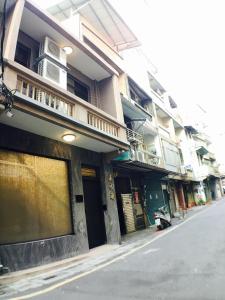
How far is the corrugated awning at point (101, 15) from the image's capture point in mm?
13334

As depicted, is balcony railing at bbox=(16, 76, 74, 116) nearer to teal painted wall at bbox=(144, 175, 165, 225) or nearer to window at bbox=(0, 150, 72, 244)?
window at bbox=(0, 150, 72, 244)

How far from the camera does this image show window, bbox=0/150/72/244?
6.65 m

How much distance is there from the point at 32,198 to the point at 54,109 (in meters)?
2.60

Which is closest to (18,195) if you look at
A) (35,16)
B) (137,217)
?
(35,16)

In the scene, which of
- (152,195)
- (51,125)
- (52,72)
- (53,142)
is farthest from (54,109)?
(152,195)

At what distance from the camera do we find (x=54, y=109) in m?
7.07

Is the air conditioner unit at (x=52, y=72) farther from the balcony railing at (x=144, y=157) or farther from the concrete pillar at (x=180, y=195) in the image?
the concrete pillar at (x=180, y=195)

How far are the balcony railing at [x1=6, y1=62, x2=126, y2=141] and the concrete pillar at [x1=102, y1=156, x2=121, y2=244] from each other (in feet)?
5.42

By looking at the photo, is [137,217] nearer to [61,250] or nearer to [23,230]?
[61,250]

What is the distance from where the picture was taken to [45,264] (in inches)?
273

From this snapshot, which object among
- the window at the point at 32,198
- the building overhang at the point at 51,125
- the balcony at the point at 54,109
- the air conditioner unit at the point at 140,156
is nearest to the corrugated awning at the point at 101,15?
the balcony at the point at 54,109

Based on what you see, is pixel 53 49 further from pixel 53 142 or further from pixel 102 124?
pixel 53 142

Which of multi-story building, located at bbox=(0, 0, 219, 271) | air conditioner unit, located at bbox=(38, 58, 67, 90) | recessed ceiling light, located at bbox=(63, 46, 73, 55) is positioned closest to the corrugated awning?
multi-story building, located at bbox=(0, 0, 219, 271)

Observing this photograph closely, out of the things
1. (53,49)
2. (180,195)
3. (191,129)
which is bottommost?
(180,195)
